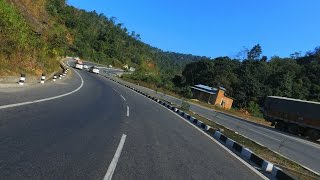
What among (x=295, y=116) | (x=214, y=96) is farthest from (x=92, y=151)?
(x=214, y=96)

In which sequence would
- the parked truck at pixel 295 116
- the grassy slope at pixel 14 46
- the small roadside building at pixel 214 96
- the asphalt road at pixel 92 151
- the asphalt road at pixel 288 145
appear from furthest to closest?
the small roadside building at pixel 214 96 → the parked truck at pixel 295 116 → the grassy slope at pixel 14 46 → the asphalt road at pixel 288 145 → the asphalt road at pixel 92 151

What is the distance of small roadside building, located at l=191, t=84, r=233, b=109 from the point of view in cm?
8106

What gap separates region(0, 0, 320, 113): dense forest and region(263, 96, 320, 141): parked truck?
21.2 meters

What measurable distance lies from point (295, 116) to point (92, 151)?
95.9ft

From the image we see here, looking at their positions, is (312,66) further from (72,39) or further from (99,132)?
(99,132)

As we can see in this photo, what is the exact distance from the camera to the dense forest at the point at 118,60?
29.3m

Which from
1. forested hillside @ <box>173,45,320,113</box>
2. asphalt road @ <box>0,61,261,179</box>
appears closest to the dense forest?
forested hillside @ <box>173,45,320,113</box>

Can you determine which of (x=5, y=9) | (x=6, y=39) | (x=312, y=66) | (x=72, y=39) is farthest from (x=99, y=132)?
(x=72, y=39)

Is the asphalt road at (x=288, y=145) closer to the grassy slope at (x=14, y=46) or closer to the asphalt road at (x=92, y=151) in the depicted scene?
the asphalt road at (x=92, y=151)

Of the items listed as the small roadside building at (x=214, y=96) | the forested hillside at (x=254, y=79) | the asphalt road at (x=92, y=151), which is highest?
the forested hillside at (x=254, y=79)

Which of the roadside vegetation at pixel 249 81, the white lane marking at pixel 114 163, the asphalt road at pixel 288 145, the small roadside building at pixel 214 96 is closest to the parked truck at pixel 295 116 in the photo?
the asphalt road at pixel 288 145

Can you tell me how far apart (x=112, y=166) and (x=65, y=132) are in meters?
3.16

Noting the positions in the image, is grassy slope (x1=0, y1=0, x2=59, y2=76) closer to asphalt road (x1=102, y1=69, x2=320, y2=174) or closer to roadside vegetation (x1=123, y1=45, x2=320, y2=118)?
asphalt road (x1=102, y1=69, x2=320, y2=174)

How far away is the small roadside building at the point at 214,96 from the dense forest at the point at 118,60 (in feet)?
8.67
